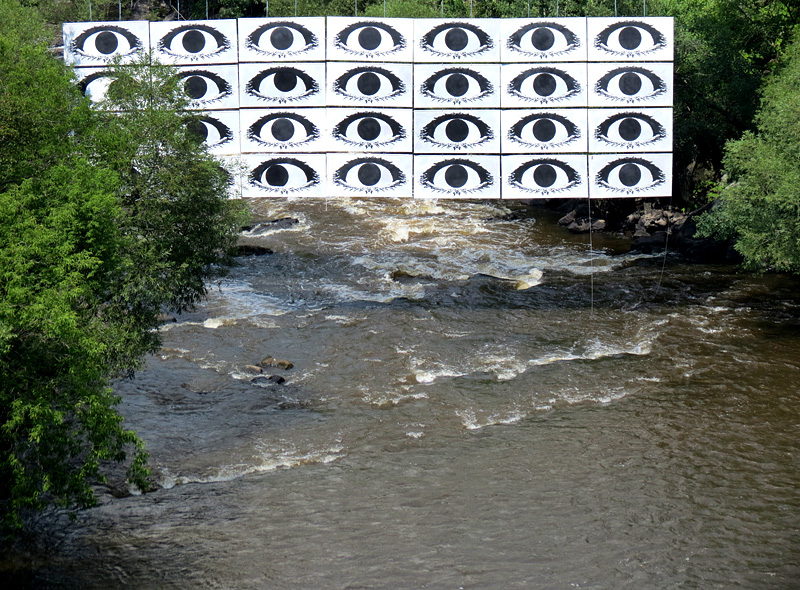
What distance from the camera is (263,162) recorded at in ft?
87.7

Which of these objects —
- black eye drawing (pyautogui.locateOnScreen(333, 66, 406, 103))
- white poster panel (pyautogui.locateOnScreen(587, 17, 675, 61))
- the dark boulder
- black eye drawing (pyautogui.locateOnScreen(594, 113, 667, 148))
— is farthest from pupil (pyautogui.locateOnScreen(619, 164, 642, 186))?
the dark boulder

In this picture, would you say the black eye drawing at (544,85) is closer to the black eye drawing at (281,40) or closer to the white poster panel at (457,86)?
the white poster panel at (457,86)

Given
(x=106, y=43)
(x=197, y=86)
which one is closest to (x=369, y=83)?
(x=197, y=86)

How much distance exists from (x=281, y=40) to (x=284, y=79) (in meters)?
1.11

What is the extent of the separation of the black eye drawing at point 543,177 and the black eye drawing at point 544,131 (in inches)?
19.3

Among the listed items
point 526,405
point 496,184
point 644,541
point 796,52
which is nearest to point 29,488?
point 644,541

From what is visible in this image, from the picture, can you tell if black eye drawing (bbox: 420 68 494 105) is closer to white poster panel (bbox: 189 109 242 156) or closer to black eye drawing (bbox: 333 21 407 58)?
black eye drawing (bbox: 333 21 407 58)

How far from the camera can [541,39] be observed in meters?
26.9

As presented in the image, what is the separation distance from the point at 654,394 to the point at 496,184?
25.4ft

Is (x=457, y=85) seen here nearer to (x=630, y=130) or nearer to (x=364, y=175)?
(x=364, y=175)

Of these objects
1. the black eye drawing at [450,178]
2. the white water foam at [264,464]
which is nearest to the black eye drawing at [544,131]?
the black eye drawing at [450,178]

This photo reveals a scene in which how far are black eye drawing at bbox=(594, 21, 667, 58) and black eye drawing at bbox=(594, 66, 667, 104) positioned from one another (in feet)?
1.68

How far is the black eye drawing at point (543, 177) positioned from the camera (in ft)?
90.2

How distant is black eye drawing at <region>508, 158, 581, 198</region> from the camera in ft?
90.2
